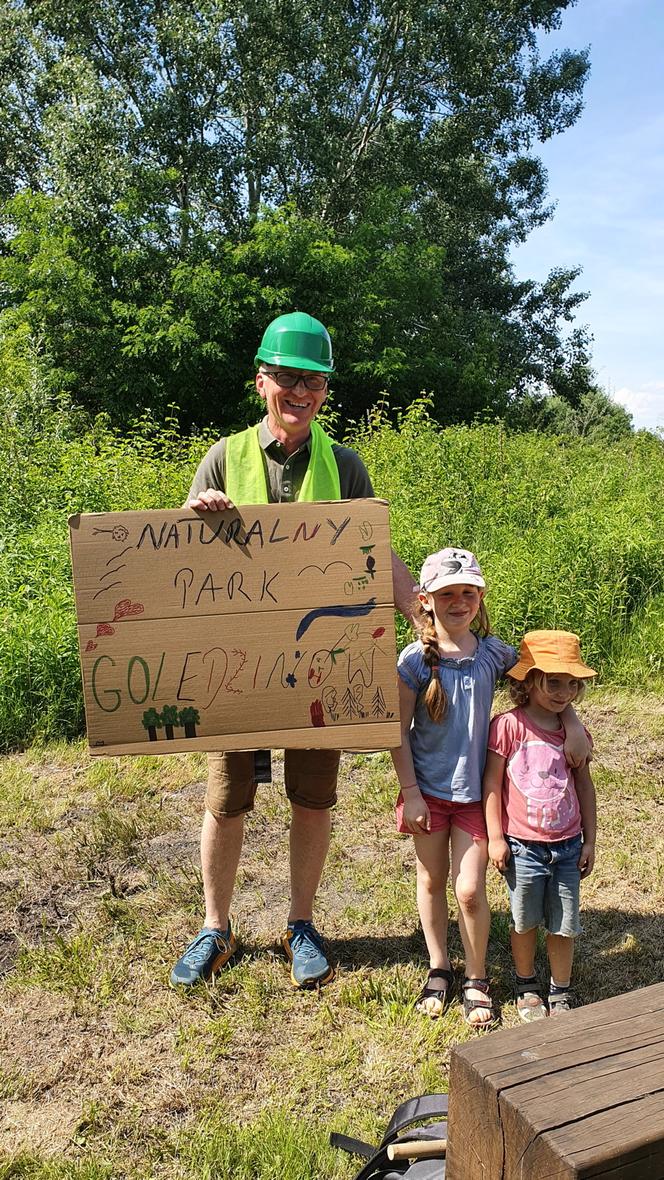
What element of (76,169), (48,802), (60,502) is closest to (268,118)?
(76,169)

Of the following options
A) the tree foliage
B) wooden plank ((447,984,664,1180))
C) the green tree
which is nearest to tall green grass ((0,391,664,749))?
wooden plank ((447,984,664,1180))

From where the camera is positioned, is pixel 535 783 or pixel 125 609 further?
pixel 535 783

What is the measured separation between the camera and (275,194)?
942 inches

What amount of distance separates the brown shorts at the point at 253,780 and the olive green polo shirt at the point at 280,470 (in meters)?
0.84

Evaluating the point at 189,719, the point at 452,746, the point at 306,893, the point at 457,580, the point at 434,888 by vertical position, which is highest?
the point at 457,580

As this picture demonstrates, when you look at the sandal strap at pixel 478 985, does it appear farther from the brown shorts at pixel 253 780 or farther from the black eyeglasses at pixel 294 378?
the black eyeglasses at pixel 294 378

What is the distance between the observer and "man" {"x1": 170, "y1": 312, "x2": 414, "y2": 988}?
2686mm

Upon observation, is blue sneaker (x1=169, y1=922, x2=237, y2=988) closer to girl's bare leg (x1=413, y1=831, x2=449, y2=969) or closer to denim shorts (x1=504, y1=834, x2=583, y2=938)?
girl's bare leg (x1=413, y1=831, x2=449, y2=969)

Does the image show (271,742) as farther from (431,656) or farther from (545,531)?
(545,531)

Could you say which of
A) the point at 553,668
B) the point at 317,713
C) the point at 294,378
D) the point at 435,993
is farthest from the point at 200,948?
the point at 294,378

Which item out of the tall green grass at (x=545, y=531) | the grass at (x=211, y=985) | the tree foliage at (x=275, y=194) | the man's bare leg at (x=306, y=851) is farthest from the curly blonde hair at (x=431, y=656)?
the tree foliage at (x=275, y=194)

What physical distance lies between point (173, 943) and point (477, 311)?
25577 millimetres

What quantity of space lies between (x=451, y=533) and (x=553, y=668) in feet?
14.4

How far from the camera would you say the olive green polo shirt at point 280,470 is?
2.81 meters
